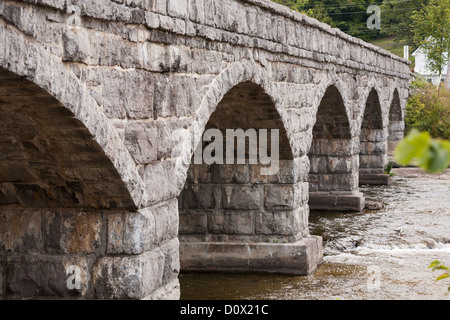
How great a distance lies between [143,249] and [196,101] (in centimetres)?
165

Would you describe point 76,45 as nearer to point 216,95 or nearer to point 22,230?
point 22,230

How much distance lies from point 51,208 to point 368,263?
586cm

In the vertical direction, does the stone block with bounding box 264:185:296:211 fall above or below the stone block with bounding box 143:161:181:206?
below

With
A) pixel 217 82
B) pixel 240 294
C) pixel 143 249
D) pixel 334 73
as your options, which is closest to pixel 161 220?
pixel 143 249

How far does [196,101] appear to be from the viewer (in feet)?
21.4

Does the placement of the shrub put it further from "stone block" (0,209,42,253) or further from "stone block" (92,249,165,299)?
"stone block" (0,209,42,253)

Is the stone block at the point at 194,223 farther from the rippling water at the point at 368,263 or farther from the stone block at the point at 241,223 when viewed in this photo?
the rippling water at the point at 368,263

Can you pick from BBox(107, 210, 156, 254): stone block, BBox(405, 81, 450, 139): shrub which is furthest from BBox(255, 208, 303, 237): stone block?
BBox(405, 81, 450, 139): shrub

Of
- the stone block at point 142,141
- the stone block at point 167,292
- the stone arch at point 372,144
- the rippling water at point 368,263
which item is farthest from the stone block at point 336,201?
the stone block at point 142,141

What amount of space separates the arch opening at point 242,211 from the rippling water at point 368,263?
23cm

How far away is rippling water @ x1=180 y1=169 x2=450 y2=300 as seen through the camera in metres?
8.56

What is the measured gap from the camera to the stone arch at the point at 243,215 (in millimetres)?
9453

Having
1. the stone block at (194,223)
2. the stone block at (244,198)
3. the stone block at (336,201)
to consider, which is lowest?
the stone block at (336,201)

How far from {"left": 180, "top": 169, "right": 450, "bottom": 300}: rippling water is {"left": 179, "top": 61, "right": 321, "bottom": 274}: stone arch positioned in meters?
0.24
